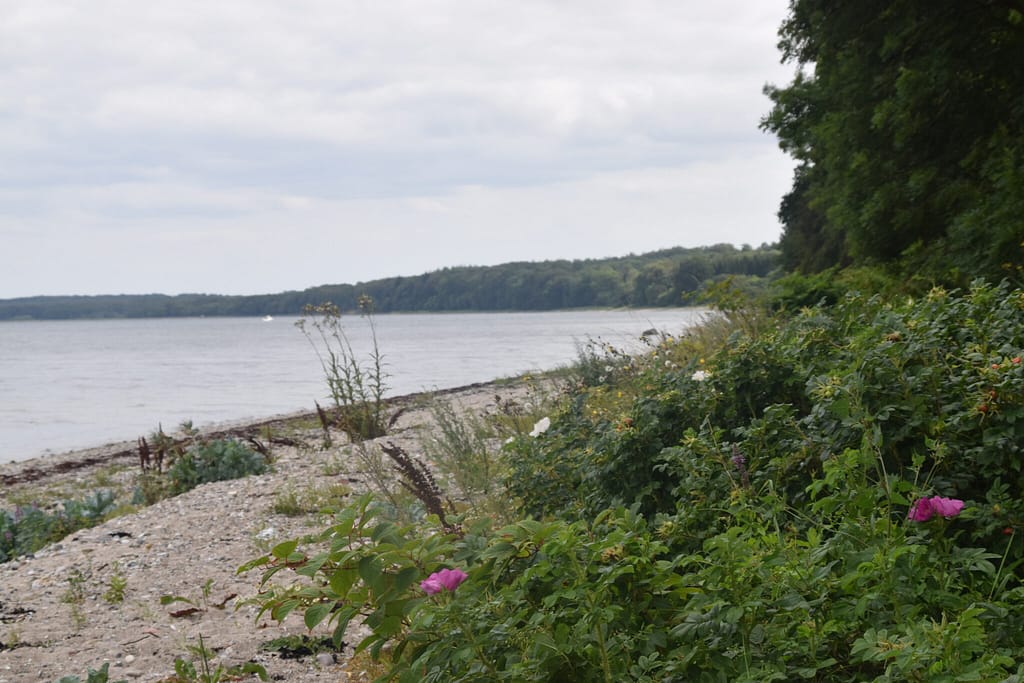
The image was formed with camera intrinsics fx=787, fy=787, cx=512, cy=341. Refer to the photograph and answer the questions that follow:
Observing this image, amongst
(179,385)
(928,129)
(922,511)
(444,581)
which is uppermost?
(928,129)

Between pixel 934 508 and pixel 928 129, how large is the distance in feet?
22.4

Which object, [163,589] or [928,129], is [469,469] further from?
[928,129]

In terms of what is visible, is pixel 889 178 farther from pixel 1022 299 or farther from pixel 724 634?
pixel 724 634

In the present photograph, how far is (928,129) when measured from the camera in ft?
25.3

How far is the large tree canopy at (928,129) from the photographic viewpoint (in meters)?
6.46

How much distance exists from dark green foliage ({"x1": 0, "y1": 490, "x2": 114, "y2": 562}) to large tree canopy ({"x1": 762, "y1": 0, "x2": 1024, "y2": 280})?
7484 mm

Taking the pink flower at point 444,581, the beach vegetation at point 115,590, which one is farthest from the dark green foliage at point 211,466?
the pink flower at point 444,581

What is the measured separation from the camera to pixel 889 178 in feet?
26.8

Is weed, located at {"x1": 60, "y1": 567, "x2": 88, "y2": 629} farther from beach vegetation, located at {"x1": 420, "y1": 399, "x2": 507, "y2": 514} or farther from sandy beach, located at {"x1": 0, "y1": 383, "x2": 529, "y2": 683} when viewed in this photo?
beach vegetation, located at {"x1": 420, "y1": 399, "x2": 507, "y2": 514}

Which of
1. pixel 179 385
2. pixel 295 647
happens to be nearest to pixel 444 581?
pixel 295 647

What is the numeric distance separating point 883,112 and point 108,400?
71.8ft

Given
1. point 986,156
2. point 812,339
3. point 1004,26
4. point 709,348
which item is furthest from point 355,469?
point 1004,26

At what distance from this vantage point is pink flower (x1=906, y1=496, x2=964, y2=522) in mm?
2033

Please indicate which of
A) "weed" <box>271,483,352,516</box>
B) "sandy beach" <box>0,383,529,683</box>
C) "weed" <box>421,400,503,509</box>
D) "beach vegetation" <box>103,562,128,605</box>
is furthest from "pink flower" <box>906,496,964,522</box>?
"weed" <box>271,483,352,516</box>
